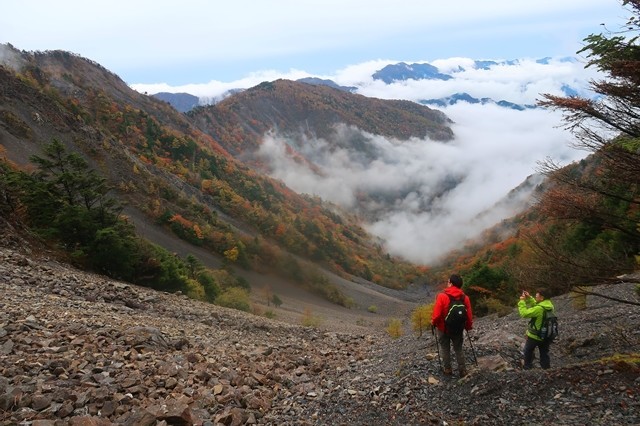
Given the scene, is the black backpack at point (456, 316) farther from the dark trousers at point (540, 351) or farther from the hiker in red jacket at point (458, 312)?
the dark trousers at point (540, 351)

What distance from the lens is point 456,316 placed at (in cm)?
879

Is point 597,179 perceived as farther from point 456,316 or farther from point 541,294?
point 456,316

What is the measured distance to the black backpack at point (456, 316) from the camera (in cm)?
877

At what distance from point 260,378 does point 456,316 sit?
485 cm

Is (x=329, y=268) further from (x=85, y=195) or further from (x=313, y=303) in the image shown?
(x=85, y=195)

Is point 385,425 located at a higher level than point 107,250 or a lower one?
lower

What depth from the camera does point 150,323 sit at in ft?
44.7

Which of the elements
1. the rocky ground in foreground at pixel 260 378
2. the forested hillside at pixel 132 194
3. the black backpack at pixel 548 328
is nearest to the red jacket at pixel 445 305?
the rocky ground in foreground at pixel 260 378

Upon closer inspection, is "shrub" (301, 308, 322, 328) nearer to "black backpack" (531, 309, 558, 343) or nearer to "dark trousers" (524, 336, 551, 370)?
"dark trousers" (524, 336, 551, 370)

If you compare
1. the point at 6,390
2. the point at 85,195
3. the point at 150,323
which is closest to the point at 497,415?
the point at 6,390

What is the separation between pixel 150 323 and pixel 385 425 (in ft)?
28.5

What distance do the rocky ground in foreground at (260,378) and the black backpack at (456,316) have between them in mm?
1027

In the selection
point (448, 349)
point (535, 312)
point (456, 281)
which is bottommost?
point (448, 349)

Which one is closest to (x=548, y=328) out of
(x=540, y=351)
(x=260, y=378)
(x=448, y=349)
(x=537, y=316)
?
(x=537, y=316)
